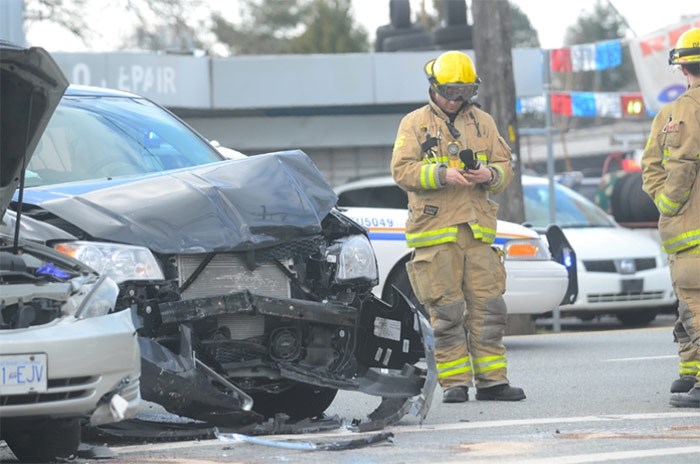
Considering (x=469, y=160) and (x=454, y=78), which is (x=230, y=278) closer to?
(x=469, y=160)

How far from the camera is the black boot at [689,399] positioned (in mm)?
7120

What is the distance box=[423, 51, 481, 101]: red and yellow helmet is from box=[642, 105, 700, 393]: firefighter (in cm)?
100

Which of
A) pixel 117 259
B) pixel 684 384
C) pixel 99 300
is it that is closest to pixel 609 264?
pixel 684 384

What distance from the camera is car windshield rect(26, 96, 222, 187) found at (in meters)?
6.81

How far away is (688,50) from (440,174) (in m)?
1.44

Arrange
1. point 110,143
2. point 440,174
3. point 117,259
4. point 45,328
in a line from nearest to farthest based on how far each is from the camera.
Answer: point 45,328, point 117,259, point 110,143, point 440,174

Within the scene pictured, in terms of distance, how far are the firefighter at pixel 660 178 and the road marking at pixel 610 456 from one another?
1.65 m

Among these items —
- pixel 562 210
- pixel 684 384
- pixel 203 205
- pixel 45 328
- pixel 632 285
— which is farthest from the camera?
pixel 562 210

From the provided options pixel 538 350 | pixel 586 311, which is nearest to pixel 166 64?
pixel 586 311

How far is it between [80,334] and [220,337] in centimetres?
117

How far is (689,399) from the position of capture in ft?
23.4

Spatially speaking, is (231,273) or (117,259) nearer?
(117,259)

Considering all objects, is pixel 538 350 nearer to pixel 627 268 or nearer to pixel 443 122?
pixel 627 268

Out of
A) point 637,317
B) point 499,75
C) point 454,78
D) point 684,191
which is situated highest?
point 499,75
